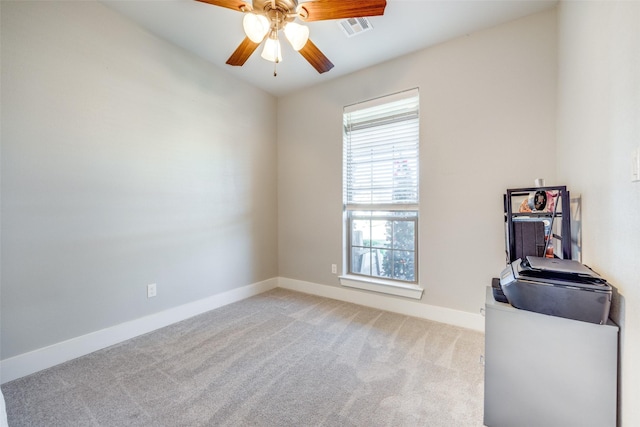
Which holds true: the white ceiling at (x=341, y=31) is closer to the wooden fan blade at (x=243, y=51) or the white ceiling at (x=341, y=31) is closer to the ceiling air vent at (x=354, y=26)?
the ceiling air vent at (x=354, y=26)

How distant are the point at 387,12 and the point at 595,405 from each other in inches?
103

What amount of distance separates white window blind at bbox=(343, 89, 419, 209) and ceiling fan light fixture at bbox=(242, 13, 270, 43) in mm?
1538

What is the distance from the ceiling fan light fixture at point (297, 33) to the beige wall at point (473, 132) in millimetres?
1353

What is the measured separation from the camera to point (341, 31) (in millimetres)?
2305

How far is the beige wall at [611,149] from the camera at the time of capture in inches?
36.3

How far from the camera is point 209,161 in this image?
2.84 m

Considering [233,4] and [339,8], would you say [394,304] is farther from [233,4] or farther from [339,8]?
[233,4]

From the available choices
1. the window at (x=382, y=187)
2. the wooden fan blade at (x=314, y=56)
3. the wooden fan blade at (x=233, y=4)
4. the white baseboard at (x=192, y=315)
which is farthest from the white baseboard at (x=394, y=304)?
the wooden fan blade at (x=233, y=4)

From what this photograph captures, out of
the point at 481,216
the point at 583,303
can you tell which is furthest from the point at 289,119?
the point at 583,303

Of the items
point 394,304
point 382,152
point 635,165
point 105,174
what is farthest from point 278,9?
point 394,304

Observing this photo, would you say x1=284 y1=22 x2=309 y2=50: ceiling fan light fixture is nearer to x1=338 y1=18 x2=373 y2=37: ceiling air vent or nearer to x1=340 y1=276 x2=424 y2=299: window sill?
x1=338 y1=18 x2=373 y2=37: ceiling air vent

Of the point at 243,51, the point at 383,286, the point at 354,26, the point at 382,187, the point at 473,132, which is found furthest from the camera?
the point at 382,187

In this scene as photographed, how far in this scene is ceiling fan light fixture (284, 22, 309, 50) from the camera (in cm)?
167

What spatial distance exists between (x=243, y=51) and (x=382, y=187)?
1846 mm
